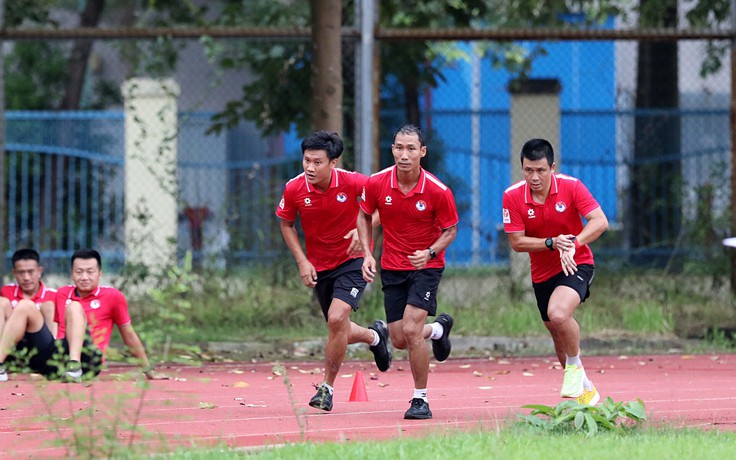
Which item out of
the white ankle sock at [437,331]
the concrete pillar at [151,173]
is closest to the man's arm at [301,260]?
the white ankle sock at [437,331]

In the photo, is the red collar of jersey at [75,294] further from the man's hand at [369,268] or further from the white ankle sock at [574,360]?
the white ankle sock at [574,360]

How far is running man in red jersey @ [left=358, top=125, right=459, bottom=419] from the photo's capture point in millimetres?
8148

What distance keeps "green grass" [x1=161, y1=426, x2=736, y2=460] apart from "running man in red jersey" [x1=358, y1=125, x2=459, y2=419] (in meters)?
1.43

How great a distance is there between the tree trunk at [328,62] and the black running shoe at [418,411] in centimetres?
511

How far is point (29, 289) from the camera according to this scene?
10.7m

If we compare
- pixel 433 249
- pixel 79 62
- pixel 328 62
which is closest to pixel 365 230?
pixel 433 249

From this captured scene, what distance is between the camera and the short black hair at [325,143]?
8492 millimetres

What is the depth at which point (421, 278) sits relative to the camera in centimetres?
829

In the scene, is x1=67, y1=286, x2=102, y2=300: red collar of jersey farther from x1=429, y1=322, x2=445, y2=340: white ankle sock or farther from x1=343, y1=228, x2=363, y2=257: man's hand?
x1=429, y1=322, x2=445, y2=340: white ankle sock

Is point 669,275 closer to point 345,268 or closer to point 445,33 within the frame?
point 445,33

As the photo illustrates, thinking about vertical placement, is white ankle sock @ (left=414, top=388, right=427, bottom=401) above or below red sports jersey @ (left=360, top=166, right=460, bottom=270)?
below

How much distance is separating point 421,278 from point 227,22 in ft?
26.7

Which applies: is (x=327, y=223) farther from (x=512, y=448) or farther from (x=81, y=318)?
(x=512, y=448)

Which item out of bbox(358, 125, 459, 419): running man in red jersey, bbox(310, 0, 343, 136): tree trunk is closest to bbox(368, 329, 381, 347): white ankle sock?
bbox(358, 125, 459, 419): running man in red jersey
